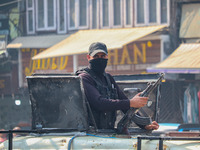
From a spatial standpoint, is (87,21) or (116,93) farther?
(87,21)

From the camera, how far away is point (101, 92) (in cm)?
546

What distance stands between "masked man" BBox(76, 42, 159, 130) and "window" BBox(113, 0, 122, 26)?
1320 centimetres

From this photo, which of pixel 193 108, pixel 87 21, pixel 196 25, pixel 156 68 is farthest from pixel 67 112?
pixel 87 21

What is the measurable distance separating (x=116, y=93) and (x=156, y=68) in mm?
9190

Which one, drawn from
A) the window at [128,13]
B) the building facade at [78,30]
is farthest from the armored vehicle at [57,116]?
the window at [128,13]

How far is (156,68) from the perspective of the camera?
1484 cm

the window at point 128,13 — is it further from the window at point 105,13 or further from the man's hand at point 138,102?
the man's hand at point 138,102

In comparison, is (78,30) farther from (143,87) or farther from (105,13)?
(143,87)

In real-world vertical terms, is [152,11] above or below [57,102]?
above

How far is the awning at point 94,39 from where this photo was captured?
52.8 feet

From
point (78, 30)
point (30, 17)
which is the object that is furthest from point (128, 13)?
point (30, 17)

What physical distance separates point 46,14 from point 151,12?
496 centimetres

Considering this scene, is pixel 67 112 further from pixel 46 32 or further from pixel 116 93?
pixel 46 32

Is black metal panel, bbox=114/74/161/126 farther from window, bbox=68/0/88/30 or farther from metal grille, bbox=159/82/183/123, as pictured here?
window, bbox=68/0/88/30
